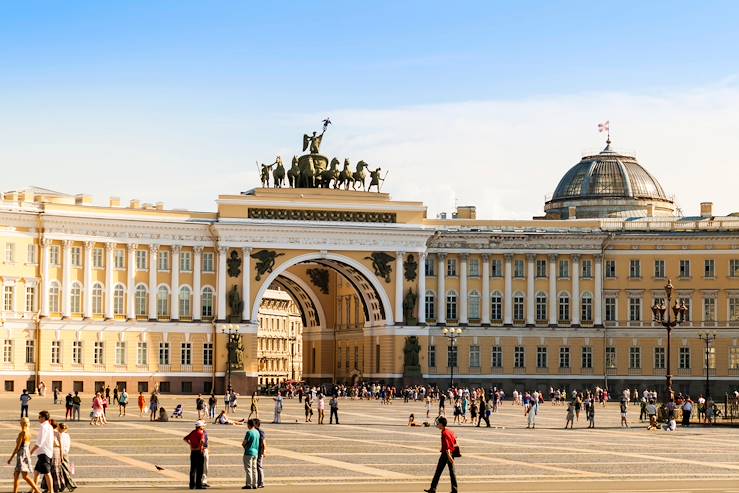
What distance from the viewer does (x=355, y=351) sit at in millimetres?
114312

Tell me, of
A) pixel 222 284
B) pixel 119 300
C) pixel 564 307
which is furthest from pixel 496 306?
pixel 119 300

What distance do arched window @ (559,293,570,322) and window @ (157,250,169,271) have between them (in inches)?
1077

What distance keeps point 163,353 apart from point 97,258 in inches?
297

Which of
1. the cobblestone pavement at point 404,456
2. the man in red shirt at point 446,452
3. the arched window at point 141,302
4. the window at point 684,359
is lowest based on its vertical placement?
the cobblestone pavement at point 404,456

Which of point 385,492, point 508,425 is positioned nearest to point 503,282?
point 508,425

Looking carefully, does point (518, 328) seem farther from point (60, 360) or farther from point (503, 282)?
point (60, 360)

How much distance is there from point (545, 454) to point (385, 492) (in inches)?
550

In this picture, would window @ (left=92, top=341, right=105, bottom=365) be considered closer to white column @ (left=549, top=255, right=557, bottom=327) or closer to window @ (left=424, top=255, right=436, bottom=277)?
window @ (left=424, top=255, right=436, bottom=277)

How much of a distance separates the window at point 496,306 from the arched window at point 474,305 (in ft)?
3.15

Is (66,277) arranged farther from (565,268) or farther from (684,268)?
(684,268)

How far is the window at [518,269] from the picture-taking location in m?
110

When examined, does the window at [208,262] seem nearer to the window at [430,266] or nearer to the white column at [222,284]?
the white column at [222,284]

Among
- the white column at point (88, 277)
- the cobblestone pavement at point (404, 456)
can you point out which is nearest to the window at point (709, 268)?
the cobblestone pavement at point (404, 456)

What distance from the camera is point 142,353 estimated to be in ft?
337
